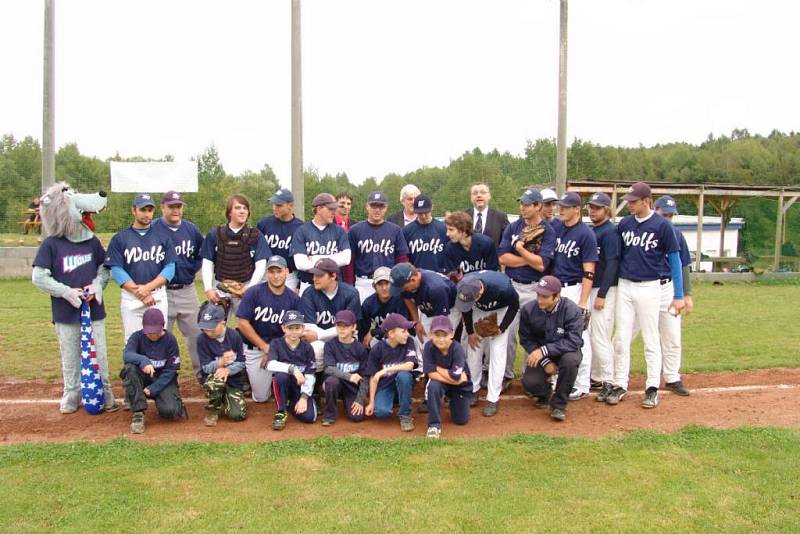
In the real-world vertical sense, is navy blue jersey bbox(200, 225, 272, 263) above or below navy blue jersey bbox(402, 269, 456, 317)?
above

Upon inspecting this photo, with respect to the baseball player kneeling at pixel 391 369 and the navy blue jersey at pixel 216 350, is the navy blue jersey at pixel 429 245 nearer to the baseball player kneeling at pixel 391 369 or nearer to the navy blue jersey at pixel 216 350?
the baseball player kneeling at pixel 391 369

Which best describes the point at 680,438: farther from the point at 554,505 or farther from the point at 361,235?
the point at 361,235

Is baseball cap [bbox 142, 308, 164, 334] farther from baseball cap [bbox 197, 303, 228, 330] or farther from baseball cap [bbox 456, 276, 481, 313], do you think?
baseball cap [bbox 456, 276, 481, 313]

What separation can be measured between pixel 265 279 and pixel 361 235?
94cm

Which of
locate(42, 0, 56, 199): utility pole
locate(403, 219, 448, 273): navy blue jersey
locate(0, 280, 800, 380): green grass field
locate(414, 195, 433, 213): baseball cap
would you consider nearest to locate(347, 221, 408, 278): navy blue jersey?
locate(403, 219, 448, 273): navy blue jersey

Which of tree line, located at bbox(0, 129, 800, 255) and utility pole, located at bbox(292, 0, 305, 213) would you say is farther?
tree line, located at bbox(0, 129, 800, 255)

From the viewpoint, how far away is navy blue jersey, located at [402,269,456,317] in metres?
5.13

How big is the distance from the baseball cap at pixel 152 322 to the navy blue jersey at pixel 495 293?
243 centimetres

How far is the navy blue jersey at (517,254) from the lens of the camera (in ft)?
17.9

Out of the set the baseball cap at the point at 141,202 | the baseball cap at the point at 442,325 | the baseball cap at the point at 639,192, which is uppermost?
the baseball cap at the point at 639,192

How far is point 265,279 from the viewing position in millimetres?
5707

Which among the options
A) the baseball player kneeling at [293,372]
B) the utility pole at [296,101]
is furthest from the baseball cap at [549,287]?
the utility pole at [296,101]

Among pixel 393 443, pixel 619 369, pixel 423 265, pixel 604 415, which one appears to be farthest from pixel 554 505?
pixel 423 265

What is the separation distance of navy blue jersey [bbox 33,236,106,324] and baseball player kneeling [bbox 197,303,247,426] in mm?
977
